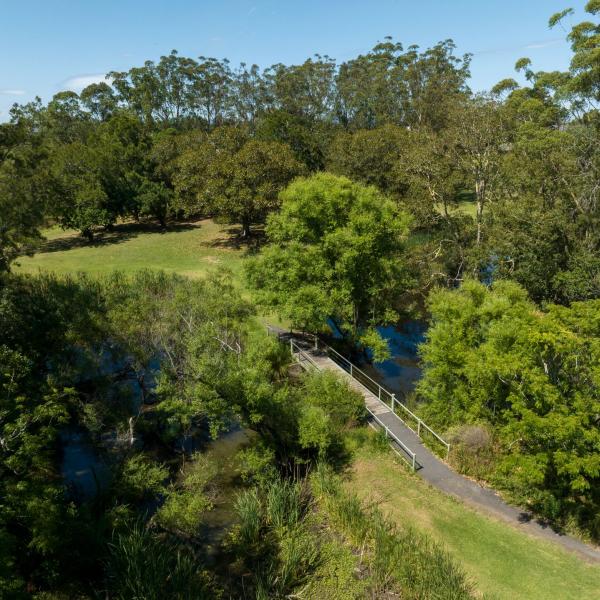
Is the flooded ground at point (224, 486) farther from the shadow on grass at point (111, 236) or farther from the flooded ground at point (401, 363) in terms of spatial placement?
the shadow on grass at point (111, 236)

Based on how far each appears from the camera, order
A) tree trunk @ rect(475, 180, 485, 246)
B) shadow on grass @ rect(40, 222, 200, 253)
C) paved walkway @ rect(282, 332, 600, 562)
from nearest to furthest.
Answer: paved walkway @ rect(282, 332, 600, 562)
tree trunk @ rect(475, 180, 485, 246)
shadow on grass @ rect(40, 222, 200, 253)

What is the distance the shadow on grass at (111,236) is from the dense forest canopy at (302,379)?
759cm

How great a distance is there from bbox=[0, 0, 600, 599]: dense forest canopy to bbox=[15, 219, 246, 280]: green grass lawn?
6.08 metres

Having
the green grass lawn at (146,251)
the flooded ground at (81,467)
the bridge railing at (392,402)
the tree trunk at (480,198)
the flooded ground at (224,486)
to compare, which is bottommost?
the flooded ground at (224,486)

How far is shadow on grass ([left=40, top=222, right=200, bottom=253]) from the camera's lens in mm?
48719

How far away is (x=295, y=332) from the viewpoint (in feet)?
95.6

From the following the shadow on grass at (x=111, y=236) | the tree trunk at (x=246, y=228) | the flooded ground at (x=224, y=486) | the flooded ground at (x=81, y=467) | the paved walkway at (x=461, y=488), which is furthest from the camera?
the shadow on grass at (x=111, y=236)

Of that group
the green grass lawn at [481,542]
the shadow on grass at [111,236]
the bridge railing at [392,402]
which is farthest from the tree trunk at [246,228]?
the green grass lawn at [481,542]

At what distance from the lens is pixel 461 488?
54.9 feet

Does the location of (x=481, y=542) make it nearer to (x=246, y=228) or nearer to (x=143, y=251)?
(x=246, y=228)

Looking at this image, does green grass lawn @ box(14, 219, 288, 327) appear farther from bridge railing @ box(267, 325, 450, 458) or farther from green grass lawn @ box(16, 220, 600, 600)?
green grass lawn @ box(16, 220, 600, 600)

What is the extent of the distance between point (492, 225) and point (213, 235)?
99.8ft

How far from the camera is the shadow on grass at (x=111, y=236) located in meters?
48.7

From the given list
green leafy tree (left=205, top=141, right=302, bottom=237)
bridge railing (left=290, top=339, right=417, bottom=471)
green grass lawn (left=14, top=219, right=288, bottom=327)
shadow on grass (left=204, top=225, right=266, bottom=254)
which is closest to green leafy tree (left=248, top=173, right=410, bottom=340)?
bridge railing (left=290, top=339, right=417, bottom=471)
